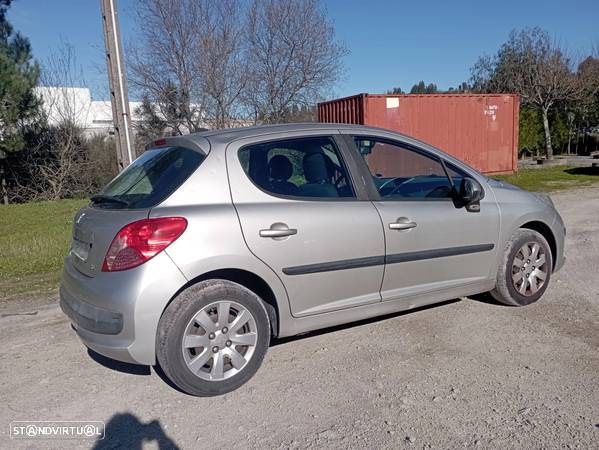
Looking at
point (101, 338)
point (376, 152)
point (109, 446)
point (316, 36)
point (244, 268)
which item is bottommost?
point (109, 446)

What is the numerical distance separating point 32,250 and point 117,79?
118 inches

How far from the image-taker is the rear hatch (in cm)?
310

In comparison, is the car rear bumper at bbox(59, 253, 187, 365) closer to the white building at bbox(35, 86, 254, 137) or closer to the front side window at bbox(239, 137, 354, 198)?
the front side window at bbox(239, 137, 354, 198)

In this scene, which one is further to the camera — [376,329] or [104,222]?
[376,329]

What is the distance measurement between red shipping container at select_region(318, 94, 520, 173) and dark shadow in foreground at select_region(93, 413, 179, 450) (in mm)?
11855

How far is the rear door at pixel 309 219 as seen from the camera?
3.30m

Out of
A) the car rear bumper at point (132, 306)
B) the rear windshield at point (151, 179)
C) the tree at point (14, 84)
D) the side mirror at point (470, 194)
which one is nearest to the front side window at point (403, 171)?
the side mirror at point (470, 194)

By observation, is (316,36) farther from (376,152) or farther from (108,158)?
(376,152)

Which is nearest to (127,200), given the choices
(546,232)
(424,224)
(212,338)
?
(212,338)

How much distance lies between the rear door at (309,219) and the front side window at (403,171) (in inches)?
12.1

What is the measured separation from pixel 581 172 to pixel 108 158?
16749mm

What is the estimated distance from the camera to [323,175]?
374cm

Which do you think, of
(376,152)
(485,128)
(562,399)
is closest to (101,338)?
(376,152)

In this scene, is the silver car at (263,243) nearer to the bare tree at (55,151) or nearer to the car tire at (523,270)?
the car tire at (523,270)
